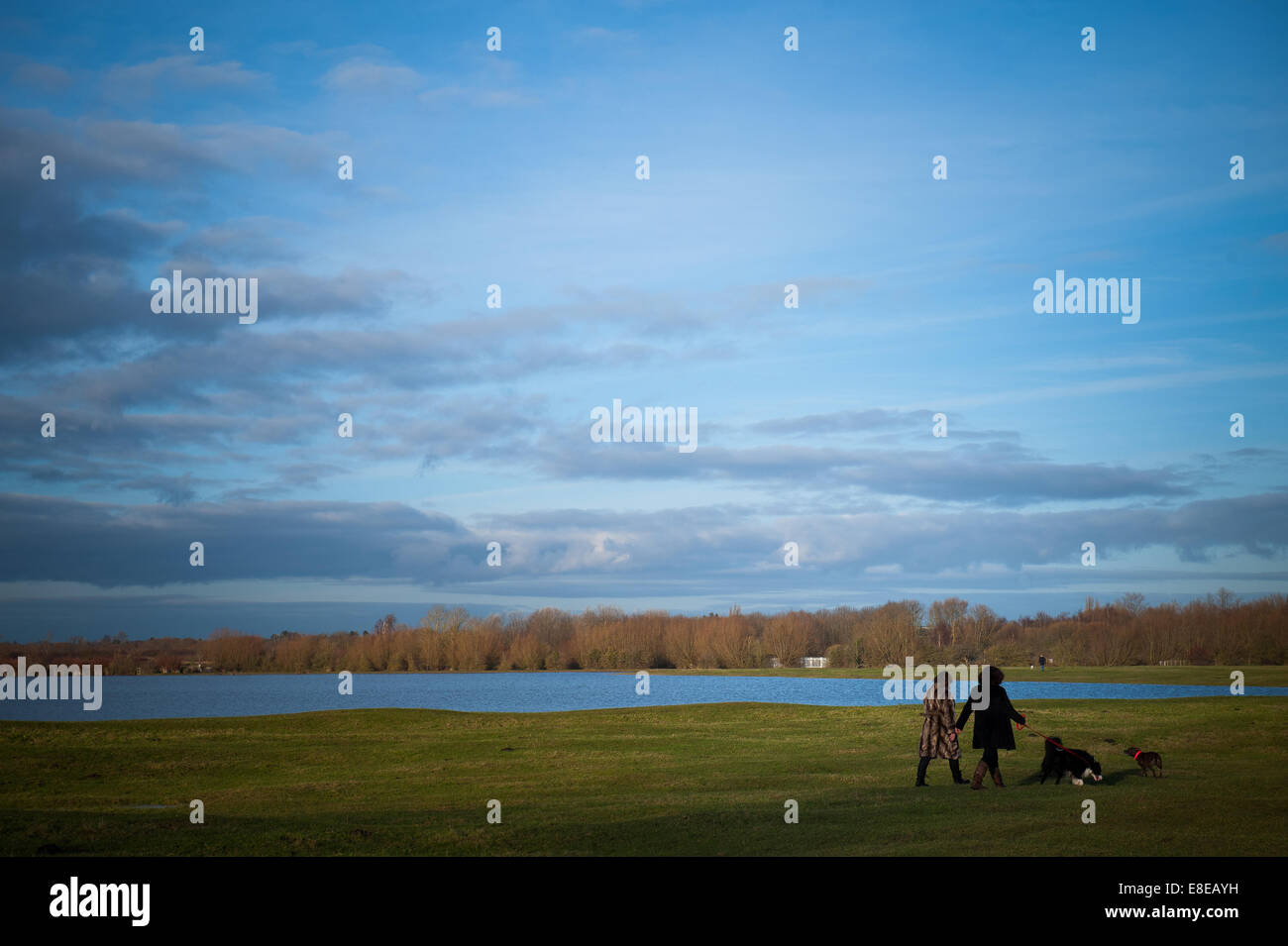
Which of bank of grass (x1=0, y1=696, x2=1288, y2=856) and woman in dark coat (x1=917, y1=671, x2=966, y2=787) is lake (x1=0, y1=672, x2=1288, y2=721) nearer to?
bank of grass (x1=0, y1=696, x2=1288, y2=856)

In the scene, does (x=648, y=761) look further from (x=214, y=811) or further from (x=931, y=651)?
(x=931, y=651)

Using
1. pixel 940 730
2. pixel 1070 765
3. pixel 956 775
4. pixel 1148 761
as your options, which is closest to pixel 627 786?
pixel 940 730

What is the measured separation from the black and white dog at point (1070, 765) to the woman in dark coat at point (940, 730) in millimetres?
1709

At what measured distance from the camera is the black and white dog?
18.1m

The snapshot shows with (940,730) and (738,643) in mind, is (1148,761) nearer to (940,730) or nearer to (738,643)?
(940,730)

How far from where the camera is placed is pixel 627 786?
20219 millimetres

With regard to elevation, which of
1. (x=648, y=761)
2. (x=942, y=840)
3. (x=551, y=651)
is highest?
(x=942, y=840)

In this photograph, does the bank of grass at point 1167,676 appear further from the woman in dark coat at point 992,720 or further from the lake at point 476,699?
the woman in dark coat at point 992,720

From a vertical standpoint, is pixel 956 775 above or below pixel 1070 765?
below

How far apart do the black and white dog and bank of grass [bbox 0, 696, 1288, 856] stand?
449mm

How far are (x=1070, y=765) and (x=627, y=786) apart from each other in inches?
344
